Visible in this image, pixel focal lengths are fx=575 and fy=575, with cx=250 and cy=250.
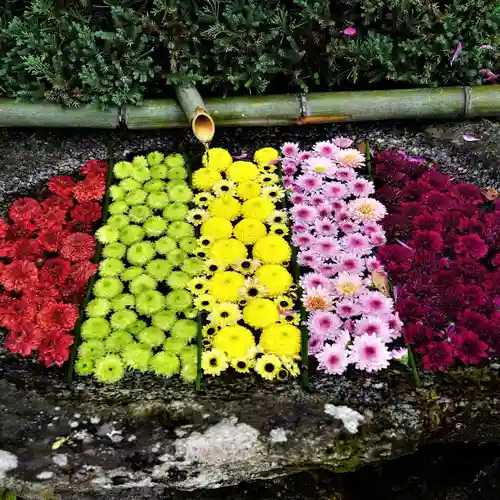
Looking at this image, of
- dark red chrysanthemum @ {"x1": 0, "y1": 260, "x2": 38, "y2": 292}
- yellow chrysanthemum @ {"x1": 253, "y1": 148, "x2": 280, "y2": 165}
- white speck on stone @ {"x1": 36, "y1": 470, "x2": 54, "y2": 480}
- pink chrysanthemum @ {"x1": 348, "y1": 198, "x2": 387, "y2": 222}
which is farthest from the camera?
yellow chrysanthemum @ {"x1": 253, "y1": 148, "x2": 280, "y2": 165}

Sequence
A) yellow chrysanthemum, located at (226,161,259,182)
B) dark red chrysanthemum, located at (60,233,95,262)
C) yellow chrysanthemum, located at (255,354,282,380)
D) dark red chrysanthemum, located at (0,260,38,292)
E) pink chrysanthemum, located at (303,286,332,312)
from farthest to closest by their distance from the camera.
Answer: yellow chrysanthemum, located at (226,161,259,182), dark red chrysanthemum, located at (60,233,95,262), dark red chrysanthemum, located at (0,260,38,292), pink chrysanthemum, located at (303,286,332,312), yellow chrysanthemum, located at (255,354,282,380)

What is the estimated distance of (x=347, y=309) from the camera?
10.2 feet

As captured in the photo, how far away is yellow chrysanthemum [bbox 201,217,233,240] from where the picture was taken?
3.48 metres

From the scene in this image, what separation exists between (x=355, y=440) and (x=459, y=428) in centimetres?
55

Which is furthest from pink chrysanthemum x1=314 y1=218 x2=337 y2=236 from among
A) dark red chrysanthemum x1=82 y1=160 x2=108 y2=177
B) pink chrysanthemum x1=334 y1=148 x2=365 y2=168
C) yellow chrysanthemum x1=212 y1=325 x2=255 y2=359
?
dark red chrysanthemum x1=82 y1=160 x2=108 y2=177

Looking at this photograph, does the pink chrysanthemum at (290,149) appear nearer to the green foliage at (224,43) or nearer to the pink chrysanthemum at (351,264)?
the green foliage at (224,43)

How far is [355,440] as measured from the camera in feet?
8.91

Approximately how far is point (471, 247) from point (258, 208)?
1278mm

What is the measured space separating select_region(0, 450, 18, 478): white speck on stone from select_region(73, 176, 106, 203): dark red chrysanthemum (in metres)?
1.65

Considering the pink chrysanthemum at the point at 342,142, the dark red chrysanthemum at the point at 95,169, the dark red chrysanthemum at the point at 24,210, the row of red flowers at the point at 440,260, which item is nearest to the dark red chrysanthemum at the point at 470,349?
the row of red flowers at the point at 440,260

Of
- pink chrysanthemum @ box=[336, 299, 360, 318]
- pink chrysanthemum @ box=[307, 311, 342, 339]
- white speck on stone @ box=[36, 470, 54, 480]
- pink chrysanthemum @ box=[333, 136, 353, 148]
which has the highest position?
pink chrysanthemum @ box=[333, 136, 353, 148]

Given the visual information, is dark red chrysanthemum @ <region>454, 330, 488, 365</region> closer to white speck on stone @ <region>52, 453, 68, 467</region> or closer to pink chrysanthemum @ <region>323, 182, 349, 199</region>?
pink chrysanthemum @ <region>323, 182, 349, 199</region>

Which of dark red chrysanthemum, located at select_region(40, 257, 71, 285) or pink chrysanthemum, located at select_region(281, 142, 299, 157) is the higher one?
pink chrysanthemum, located at select_region(281, 142, 299, 157)

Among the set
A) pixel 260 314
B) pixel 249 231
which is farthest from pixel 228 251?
pixel 260 314
